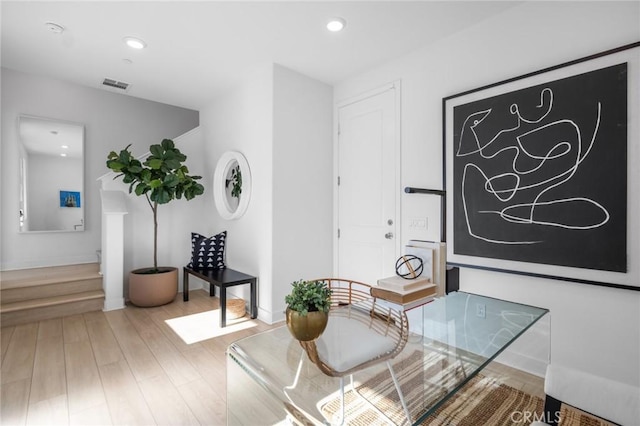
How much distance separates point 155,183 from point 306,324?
3.15 metres

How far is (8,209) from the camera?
385 cm

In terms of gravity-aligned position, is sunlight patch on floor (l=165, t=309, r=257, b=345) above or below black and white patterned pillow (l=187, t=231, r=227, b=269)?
below

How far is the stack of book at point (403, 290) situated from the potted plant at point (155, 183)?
9.61 ft

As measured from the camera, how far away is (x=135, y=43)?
9.68ft

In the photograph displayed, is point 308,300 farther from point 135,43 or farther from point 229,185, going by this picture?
point 229,185

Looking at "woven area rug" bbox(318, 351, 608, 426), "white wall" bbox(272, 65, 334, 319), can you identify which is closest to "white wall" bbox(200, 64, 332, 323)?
"white wall" bbox(272, 65, 334, 319)

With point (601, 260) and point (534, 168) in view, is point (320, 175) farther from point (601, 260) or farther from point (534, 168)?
point (601, 260)

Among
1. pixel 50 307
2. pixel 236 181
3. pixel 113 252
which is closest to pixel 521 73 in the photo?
pixel 236 181

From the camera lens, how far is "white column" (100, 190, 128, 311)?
366 cm

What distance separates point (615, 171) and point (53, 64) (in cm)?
502

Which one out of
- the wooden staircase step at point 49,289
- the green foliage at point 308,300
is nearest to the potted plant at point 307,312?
the green foliage at point 308,300

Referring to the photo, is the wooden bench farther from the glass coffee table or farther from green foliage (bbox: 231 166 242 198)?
the glass coffee table

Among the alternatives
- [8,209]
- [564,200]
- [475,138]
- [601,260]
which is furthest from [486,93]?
[8,209]

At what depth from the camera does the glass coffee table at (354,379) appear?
0.93 meters
